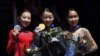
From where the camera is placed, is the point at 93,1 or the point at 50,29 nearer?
the point at 50,29

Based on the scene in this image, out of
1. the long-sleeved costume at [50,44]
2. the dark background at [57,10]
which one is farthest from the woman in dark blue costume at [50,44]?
the dark background at [57,10]

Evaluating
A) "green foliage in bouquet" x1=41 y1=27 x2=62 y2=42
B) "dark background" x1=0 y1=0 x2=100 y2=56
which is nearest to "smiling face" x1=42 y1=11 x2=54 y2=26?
"green foliage in bouquet" x1=41 y1=27 x2=62 y2=42

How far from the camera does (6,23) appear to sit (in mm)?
7992

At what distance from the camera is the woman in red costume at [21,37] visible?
527cm

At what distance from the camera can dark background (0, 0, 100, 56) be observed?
25.7 ft

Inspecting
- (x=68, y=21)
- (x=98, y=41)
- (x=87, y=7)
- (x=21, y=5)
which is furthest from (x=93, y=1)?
(x=68, y=21)

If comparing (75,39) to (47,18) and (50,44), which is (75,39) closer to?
(50,44)

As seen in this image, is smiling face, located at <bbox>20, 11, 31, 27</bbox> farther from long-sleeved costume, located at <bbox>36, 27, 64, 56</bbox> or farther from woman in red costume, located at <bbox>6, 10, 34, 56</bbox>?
long-sleeved costume, located at <bbox>36, 27, 64, 56</bbox>

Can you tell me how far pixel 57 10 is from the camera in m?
8.08

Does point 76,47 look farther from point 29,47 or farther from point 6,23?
point 6,23

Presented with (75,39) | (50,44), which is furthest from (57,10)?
(50,44)

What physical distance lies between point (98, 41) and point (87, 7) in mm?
776

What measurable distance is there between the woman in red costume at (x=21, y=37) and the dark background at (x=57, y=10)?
232cm

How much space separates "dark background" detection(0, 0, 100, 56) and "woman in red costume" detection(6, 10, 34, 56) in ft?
7.62
